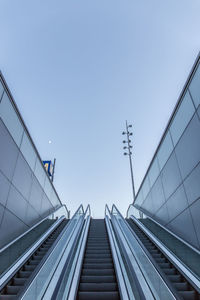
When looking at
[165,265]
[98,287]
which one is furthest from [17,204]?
[165,265]

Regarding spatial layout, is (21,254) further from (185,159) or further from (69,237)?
(185,159)

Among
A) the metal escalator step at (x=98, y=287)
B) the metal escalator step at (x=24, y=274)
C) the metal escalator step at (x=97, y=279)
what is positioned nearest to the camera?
the metal escalator step at (x=98, y=287)

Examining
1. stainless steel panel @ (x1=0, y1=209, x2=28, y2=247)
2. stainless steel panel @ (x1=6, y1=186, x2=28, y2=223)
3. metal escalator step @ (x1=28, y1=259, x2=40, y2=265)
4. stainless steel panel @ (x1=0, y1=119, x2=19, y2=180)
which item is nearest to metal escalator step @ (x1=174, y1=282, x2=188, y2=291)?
metal escalator step @ (x1=28, y1=259, x2=40, y2=265)

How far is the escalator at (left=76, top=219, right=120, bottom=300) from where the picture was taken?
3605 mm

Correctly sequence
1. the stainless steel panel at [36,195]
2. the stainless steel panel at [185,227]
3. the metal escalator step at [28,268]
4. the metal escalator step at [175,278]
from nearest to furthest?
the metal escalator step at [175,278] < the metal escalator step at [28,268] < the stainless steel panel at [185,227] < the stainless steel panel at [36,195]

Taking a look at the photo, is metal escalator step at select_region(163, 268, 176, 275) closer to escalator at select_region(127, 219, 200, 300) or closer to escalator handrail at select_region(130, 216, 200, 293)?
escalator at select_region(127, 219, 200, 300)

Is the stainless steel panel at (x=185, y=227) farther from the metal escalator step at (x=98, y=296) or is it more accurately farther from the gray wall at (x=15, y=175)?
the gray wall at (x=15, y=175)

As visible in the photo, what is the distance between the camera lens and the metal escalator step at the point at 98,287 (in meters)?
3.91

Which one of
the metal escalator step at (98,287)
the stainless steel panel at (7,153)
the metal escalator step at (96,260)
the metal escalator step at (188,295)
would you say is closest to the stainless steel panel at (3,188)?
the stainless steel panel at (7,153)

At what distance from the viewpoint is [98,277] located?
4.29 meters

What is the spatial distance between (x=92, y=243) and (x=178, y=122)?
4.69 m

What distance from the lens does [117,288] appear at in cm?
394

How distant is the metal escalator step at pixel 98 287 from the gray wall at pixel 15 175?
8.66 ft

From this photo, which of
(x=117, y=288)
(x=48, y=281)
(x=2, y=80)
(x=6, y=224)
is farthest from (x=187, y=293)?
(x=2, y=80)
